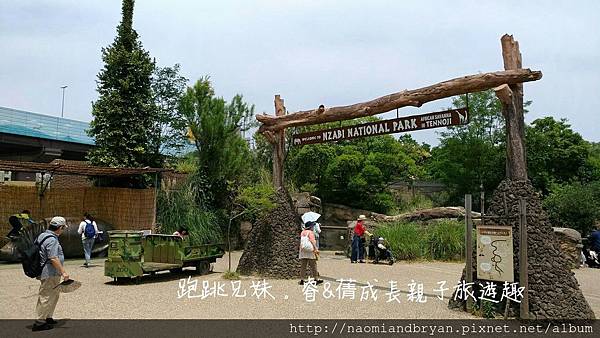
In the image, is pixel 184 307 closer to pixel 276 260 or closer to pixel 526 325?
pixel 276 260

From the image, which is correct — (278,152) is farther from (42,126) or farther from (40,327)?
(42,126)

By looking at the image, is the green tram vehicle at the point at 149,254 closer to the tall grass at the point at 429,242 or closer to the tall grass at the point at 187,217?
the tall grass at the point at 187,217

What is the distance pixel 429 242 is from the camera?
54.9 feet

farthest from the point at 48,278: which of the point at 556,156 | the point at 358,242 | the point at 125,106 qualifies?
the point at 556,156

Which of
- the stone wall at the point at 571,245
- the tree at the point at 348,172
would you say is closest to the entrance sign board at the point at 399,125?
the stone wall at the point at 571,245

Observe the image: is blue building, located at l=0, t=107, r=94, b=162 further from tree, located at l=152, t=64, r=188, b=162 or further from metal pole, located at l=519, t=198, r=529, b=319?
metal pole, located at l=519, t=198, r=529, b=319

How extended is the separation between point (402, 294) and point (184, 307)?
4.04 meters

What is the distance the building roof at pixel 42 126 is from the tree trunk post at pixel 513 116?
1986 cm

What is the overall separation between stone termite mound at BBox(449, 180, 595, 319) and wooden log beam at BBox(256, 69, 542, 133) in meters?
1.66

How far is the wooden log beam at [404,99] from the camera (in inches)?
322

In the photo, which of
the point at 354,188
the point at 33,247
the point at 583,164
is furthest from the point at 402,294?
the point at 583,164

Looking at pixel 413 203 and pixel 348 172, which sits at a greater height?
pixel 348 172

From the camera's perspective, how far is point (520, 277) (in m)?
7.46

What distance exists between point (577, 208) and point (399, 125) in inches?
559
